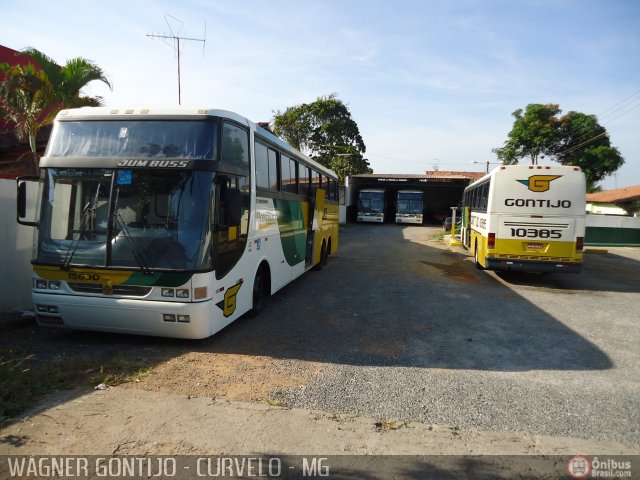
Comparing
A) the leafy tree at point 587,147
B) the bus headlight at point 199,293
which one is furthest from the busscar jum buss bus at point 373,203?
the bus headlight at point 199,293

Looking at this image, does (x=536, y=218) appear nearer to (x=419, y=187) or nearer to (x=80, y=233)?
(x=80, y=233)

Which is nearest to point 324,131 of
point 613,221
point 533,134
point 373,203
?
point 373,203

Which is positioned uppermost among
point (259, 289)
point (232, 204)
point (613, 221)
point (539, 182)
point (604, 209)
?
point (539, 182)

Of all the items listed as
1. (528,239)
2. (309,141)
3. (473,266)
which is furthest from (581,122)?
(528,239)

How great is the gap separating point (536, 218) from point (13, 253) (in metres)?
10.5

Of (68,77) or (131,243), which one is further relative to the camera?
(68,77)

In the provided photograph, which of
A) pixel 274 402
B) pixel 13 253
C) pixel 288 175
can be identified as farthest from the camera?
pixel 288 175

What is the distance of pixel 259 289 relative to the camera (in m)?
7.09

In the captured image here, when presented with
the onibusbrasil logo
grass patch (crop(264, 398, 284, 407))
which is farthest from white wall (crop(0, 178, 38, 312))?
the onibusbrasil logo

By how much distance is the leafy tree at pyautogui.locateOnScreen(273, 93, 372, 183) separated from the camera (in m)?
36.2

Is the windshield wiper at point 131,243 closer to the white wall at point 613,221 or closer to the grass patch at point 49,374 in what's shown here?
the grass patch at point 49,374

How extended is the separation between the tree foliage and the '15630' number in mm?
24978

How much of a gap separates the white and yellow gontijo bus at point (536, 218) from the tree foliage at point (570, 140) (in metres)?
24.8

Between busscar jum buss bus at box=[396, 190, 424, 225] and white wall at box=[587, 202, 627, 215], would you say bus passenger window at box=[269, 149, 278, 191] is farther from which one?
white wall at box=[587, 202, 627, 215]
